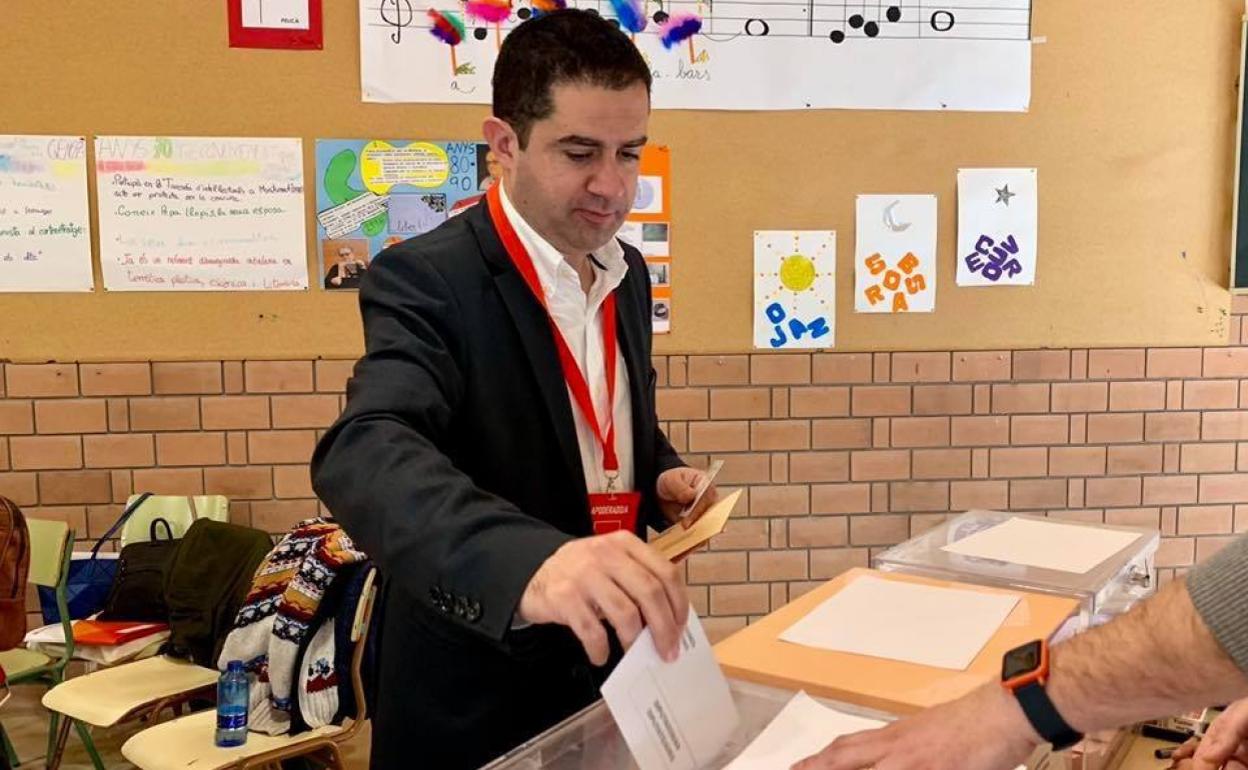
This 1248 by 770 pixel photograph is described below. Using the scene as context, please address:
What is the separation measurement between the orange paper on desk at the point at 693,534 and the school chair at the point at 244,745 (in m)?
1.54

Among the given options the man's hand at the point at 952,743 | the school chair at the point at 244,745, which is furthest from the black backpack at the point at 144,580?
the man's hand at the point at 952,743

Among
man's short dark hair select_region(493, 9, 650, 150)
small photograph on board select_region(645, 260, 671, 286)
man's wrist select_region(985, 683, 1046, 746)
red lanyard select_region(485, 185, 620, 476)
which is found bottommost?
man's wrist select_region(985, 683, 1046, 746)

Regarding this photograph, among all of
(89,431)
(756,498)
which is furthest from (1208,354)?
(89,431)

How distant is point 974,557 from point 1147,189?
2221 millimetres

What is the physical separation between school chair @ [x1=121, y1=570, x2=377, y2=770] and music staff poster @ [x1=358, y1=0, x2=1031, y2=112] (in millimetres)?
1590

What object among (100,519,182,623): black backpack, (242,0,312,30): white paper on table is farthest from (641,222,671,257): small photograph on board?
(100,519,182,623): black backpack

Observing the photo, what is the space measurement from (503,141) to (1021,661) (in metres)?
0.96

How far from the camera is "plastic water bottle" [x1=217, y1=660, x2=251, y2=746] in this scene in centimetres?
250

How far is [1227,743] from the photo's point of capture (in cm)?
127

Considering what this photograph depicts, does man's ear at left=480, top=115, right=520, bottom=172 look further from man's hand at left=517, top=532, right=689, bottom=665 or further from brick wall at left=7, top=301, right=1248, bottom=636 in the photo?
brick wall at left=7, top=301, right=1248, bottom=636

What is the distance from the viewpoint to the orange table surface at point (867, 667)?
1.26 metres

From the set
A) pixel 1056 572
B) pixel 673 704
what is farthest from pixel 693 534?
pixel 1056 572

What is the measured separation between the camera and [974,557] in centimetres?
183

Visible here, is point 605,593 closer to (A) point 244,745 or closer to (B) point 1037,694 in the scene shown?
(B) point 1037,694
